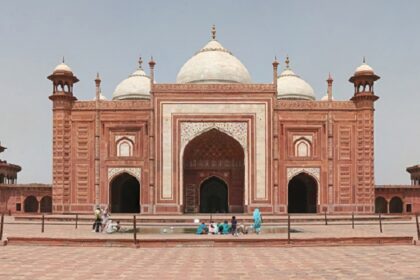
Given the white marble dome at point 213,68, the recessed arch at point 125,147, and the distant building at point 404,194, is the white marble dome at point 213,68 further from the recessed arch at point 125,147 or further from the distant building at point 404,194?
the distant building at point 404,194

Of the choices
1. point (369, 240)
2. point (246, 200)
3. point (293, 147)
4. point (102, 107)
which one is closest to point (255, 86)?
point (293, 147)

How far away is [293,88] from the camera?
99.8ft

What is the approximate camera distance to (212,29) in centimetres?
2961

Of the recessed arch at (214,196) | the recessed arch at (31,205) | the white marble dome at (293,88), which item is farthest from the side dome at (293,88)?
the recessed arch at (31,205)

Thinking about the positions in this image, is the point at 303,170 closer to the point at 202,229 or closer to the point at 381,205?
the point at 381,205

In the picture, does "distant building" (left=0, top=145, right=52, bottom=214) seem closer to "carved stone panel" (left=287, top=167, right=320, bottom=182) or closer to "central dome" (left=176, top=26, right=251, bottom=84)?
"central dome" (left=176, top=26, right=251, bottom=84)

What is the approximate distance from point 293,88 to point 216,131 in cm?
731

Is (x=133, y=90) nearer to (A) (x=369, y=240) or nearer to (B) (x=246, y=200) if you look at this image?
(B) (x=246, y=200)

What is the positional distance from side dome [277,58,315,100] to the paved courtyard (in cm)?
2015

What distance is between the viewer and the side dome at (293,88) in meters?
30.2

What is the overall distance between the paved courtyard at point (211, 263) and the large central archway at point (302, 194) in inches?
617

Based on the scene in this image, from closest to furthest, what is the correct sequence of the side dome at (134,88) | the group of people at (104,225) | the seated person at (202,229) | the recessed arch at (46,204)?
the seated person at (202,229) → the group of people at (104,225) → the recessed arch at (46,204) → the side dome at (134,88)

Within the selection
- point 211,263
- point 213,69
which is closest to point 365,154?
point 213,69

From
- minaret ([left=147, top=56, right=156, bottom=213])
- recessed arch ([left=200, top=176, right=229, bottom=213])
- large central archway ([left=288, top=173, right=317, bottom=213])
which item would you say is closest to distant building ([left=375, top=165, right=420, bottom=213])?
large central archway ([left=288, top=173, right=317, bottom=213])
